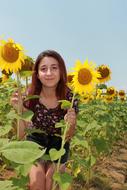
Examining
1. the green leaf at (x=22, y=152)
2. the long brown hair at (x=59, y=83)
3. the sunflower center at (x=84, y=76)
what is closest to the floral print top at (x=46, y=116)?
the long brown hair at (x=59, y=83)

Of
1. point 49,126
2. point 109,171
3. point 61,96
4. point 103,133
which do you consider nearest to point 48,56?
point 61,96

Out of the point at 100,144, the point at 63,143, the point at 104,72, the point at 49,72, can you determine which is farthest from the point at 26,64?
the point at 104,72

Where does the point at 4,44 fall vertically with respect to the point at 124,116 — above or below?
above

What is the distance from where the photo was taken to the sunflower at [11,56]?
300 cm

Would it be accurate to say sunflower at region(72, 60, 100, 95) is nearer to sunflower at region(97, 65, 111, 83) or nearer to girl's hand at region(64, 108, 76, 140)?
girl's hand at region(64, 108, 76, 140)

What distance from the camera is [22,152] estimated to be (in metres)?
1.56

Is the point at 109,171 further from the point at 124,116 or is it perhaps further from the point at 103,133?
the point at 124,116

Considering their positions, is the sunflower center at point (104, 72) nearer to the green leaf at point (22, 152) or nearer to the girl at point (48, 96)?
the girl at point (48, 96)

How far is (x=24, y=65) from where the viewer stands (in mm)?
3100

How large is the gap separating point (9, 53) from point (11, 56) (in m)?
0.03

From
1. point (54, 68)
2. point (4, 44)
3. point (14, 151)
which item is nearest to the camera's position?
point (14, 151)

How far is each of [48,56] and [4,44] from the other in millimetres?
568

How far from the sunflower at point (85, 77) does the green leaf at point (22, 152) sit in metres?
1.67

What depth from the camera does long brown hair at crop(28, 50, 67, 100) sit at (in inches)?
139
